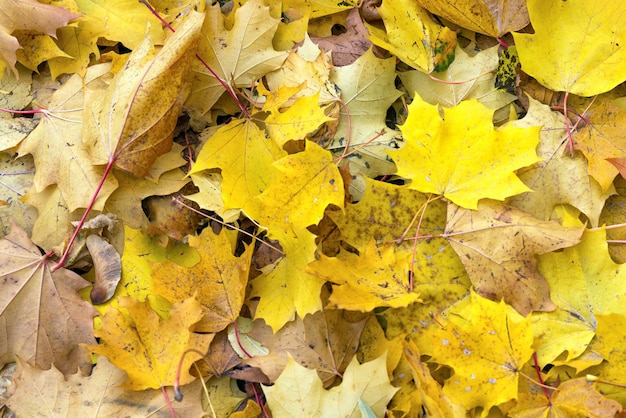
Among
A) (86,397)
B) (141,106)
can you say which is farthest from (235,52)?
(86,397)

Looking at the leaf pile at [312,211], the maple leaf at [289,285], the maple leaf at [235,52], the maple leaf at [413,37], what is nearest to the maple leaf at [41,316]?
the leaf pile at [312,211]

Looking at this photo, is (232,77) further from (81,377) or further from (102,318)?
(81,377)

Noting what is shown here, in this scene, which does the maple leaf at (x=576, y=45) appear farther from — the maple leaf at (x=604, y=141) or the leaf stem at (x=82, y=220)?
the leaf stem at (x=82, y=220)

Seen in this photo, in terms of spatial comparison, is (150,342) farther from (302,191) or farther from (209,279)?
(302,191)

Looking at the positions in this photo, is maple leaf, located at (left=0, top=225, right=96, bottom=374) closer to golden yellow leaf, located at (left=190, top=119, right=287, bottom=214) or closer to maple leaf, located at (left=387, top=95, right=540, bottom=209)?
golden yellow leaf, located at (left=190, top=119, right=287, bottom=214)

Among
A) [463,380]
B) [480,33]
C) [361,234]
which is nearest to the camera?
[463,380]

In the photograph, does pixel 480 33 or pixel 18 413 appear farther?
pixel 480 33

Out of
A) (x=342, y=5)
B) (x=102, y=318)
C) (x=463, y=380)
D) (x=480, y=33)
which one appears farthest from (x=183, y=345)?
(x=480, y=33)

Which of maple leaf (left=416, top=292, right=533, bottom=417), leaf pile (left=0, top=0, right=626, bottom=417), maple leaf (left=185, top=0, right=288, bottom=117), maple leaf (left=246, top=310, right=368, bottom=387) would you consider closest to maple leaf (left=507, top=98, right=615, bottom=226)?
leaf pile (left=0, top=0, right=626, bottom=417)
